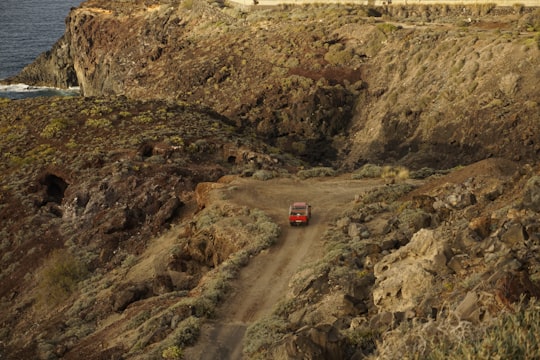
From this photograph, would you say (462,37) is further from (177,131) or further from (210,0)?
(210,0)

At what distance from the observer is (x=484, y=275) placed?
50.4 ft

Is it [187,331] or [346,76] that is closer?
[187,331]

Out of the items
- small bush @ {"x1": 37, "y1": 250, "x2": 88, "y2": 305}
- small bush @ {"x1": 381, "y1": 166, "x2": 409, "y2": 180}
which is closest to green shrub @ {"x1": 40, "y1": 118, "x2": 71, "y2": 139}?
small bush @ {"x1": 37, "y1": 250, "x2": 88, "y2": 305}

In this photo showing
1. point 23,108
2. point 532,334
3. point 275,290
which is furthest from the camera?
point 23,108

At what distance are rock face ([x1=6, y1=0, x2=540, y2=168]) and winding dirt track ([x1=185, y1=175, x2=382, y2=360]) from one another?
1390cm

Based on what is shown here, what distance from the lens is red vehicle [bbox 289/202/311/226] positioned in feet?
95.5

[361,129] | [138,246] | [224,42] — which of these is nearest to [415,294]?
[138,246]

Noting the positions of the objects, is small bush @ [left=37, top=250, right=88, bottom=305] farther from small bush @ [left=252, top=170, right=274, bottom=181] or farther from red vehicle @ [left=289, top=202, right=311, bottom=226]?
small bush @ [left=252, top=170, right=274, bottom=181]

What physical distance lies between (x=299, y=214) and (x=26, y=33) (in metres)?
126

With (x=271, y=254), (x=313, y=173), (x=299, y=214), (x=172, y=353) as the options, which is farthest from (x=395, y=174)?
(x=172, y=353)

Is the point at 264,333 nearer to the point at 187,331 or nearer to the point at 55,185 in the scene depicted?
the point at 187,331

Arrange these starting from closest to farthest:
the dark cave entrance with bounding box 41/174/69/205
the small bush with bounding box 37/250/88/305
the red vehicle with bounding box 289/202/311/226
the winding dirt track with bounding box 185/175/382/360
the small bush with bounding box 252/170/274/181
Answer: the winding dirt track with bounding box 185/175/382/360, the red vehicle with bounding box 289/202/311/226, the small bush with bounding box 37/250/88/305, the small bush with bounding box 252/170/274/181, the dark cave entrance with bounding box 41/174/69/205

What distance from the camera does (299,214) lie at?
2931 centimetres

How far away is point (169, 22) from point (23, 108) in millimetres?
40388
